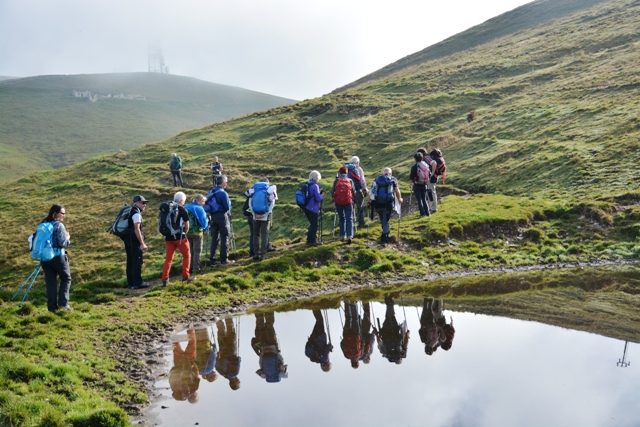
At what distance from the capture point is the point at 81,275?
27.4 m

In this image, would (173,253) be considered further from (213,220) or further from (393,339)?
(393,339)

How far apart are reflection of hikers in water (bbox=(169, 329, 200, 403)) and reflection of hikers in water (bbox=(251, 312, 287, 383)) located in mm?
1250

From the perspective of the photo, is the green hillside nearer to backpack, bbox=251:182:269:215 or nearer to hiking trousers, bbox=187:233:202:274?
hiking trousers, bbox=187:233:202:274

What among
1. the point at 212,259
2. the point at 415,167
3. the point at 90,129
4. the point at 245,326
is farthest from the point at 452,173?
the point at 90,129

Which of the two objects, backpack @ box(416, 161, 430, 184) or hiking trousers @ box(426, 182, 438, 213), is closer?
backpack @ box(416, 161, 430, 184)

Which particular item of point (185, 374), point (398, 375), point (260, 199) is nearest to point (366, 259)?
point (260, 199)

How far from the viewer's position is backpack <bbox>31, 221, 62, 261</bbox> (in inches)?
519

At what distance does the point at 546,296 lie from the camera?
15.0m

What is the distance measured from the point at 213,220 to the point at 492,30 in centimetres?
10580

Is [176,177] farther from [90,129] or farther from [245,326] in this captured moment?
[90,129]

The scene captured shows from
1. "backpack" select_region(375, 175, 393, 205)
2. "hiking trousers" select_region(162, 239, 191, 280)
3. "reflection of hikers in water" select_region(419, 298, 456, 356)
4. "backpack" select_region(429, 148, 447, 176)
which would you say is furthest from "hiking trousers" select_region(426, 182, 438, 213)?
"hiking trousers" select_region(162, 239, 191, 280)

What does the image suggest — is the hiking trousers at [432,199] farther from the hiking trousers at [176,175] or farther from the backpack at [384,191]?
the hiking trousers at [176,175]

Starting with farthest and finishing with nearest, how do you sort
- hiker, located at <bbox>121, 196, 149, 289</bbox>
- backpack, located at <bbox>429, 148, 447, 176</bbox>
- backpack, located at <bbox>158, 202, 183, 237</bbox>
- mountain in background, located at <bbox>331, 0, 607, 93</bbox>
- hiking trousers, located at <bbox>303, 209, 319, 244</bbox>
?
mountain in background, located at <bbox>331, 0, 607, 93</bbox> < backpack, located at <bbox>429, 148, 447, 176</bbox> < hiking trousers, located at <bbox>303, 209, 319, 244</bbox> < hiker, located at <bbox>121, 196, 149, 289</bbox> < backpack, located at <bbox>158, 202, 183, 237</bbox>

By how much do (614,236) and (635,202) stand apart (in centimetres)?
289
